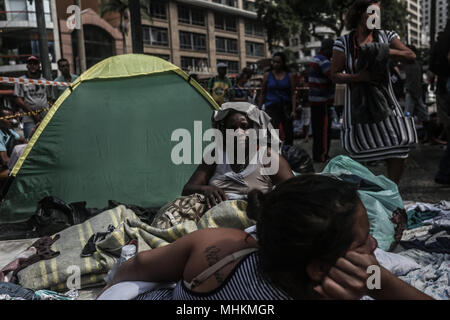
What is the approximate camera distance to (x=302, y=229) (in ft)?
2.95

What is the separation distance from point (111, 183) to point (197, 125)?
1.02 metres

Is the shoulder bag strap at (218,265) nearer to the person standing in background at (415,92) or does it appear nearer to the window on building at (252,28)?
the person standing in background at (415,92)

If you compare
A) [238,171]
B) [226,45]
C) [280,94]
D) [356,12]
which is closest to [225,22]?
[226,45]

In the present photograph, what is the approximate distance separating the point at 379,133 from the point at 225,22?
1650 inches

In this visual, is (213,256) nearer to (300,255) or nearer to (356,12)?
(300,255)

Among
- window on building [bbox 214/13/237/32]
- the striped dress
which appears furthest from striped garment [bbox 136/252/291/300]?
window on building [bbox 214/13/237/32]

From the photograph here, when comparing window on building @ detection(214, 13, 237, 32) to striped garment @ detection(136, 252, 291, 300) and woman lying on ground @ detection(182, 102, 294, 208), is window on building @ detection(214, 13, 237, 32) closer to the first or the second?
woman lying on ground @ detection(182, 102, 294, 208)

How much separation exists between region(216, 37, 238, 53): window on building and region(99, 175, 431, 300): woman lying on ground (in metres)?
41.3

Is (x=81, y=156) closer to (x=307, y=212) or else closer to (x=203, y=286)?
(x=203, y=286)

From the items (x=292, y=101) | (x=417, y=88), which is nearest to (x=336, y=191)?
(x=292, y=101)

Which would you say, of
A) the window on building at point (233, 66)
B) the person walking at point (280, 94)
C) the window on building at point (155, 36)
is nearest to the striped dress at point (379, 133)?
the person walking at point (280, 94)

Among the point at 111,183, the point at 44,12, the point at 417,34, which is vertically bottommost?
the point at 111,183
